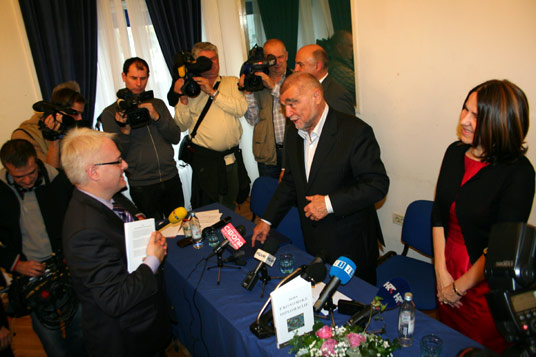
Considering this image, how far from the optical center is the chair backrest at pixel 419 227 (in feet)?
8.96

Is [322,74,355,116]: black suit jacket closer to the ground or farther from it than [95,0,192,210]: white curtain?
closer to the ground

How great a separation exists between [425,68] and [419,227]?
4.13 ft

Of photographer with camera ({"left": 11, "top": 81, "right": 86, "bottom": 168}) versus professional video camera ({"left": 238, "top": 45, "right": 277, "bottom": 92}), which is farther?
professional video camera ({"left": 238, "top": 45, "right": 277, "bottom": 92})

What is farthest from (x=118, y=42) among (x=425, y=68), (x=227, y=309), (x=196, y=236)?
(x=227, y=309)

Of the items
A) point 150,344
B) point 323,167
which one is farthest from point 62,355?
point 323,167

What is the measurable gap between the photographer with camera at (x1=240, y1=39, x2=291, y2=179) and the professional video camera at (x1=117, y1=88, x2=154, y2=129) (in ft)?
2.93

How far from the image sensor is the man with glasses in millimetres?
2223

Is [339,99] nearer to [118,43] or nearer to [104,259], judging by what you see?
[104,259]

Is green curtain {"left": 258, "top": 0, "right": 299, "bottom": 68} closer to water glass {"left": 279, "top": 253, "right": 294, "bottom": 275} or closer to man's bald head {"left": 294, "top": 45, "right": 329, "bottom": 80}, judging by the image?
man's bald head {"left": 294, "top": 45, "right": 329, "bottom": 80}

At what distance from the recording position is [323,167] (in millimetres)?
2244

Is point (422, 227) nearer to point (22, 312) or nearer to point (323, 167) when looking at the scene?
point (323, 167)

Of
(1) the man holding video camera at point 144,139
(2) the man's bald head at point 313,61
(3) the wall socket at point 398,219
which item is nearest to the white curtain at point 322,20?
(2) the man's bald head at point 313,61

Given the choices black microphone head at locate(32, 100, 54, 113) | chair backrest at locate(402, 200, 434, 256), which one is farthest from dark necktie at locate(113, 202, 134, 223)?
chair backrest at locate(402, 200, 434, 256)

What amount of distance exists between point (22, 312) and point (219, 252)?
3.99 feet
